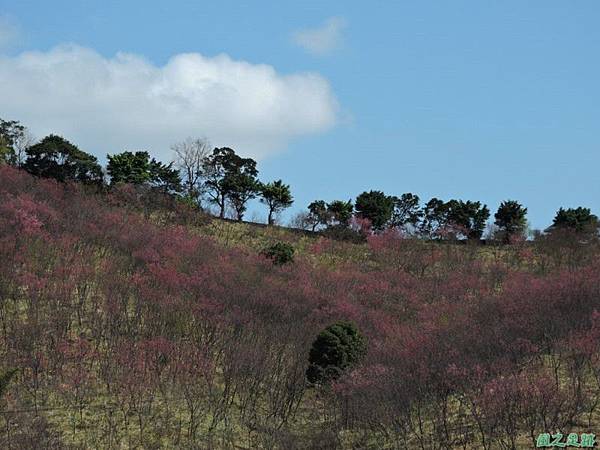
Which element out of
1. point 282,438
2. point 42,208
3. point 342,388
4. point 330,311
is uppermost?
point 42,208

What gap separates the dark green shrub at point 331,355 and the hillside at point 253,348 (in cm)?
22

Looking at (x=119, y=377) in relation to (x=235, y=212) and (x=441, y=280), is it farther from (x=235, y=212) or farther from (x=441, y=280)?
(x=235, y=212)

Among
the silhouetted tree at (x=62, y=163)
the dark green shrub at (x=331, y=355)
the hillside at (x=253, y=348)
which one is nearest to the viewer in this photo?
the hillside at (x=253, y=348)

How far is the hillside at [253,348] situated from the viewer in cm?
1213

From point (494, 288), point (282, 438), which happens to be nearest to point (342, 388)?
point (282, 438)

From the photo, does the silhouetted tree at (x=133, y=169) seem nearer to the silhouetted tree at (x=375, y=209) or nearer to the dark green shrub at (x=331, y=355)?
the silhouetted tree at (x=375, y=209)

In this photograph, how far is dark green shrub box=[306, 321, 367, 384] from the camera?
15180 mm

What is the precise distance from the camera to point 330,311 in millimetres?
19734

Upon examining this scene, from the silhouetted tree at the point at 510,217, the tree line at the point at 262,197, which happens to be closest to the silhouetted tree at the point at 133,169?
the tree line at the point at 262,197

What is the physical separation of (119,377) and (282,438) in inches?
152

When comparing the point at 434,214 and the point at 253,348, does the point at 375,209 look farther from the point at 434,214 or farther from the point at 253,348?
the point at 253,348

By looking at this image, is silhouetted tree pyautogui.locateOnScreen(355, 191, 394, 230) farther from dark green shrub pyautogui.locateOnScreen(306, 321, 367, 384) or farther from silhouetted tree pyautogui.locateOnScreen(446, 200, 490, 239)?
dark green shrub pyautogui.locateOnScreen(306, 321, 367, 384)

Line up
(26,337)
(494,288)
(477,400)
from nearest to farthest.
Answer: (477,400) → (26,337) → (494,288)

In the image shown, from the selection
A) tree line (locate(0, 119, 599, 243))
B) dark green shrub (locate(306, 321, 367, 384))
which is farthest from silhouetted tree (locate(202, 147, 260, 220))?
dark green shrub (locate(306, 321, 367, 384))
